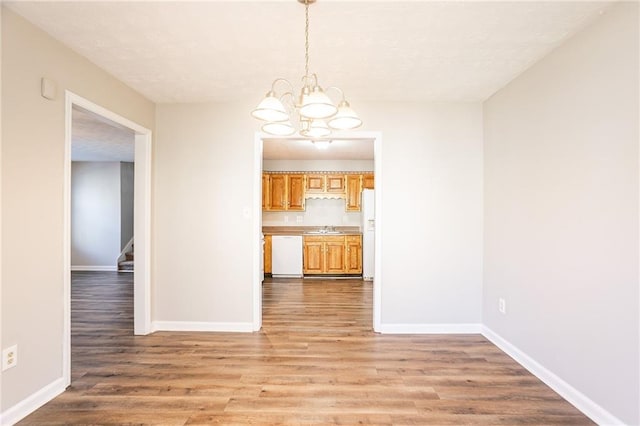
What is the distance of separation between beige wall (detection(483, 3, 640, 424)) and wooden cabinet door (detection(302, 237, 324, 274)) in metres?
3.59

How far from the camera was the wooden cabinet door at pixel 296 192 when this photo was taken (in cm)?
652

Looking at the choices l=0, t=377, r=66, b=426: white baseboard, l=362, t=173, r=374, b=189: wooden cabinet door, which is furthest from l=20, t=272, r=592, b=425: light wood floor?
l=362, t=173, r=374, b=189: wooden cabinet door

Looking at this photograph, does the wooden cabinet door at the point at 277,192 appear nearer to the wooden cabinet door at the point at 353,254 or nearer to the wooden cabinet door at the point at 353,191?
the wooden cabinet door at the point at 353,191

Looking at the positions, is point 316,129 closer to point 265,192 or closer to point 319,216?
point 265,192

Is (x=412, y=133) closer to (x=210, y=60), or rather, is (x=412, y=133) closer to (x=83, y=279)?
(x=210, y=60)

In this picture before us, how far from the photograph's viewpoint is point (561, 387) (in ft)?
7.04

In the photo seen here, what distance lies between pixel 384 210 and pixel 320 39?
1.76m

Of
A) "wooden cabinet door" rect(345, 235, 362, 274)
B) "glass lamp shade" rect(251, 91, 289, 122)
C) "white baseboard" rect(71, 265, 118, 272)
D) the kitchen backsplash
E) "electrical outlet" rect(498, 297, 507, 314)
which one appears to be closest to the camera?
"glass lamp shade" rect(251, 91, 289, 122)

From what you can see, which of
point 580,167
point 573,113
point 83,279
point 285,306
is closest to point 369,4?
point 573,113

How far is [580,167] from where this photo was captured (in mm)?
2000

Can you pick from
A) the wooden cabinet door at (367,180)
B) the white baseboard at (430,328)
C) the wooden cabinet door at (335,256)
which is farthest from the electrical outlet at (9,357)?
the wooden cabinet door at (367,180)

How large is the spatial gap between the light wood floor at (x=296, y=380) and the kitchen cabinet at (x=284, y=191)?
10.4 feet

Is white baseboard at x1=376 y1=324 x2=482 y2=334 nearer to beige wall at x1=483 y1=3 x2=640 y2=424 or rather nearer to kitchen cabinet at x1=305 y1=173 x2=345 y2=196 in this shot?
beige wall at x1=483 y1=3 x2=640 y2=424

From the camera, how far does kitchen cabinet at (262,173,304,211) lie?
650cm
